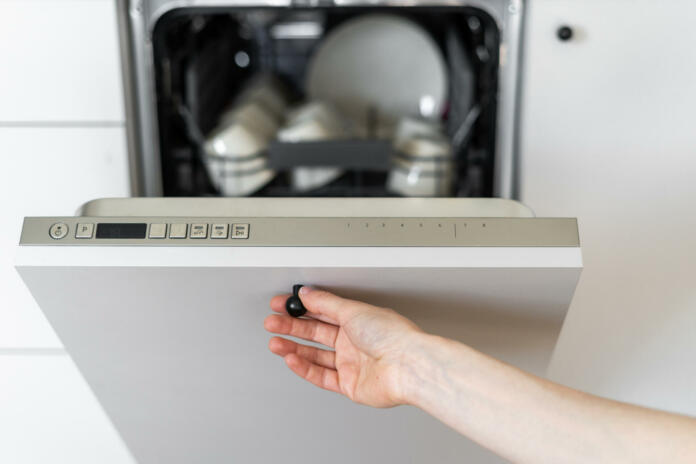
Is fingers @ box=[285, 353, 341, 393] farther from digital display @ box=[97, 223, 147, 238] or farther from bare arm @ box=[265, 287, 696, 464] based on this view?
digital display @ box=[97, 223, 147, 238]

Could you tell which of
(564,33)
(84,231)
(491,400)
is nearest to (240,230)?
(84,231)

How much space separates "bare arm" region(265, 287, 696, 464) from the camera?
0.49 metres

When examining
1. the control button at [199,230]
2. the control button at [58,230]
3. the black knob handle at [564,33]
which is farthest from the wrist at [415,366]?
the black knob handle at [564,33]

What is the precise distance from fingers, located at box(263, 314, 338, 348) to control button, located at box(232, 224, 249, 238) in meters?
0.11

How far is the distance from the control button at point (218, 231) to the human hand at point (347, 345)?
9 centimetres

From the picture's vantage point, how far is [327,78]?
1106mm

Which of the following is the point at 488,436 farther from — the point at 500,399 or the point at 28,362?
the point at 28,362

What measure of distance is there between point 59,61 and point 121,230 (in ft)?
1.21

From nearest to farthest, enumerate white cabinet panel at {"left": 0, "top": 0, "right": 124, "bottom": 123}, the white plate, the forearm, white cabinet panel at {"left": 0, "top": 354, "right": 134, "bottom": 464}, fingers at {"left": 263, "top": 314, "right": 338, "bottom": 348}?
the forearm → fingers at {"left": 263, "top": 314, "right": 338, "bottom": 348} → white cabinet panel at {"left": 0, "top": 0, "right": 124, "bottom": 123} → white cabinet panel at {"left": 0, "top": 354, "right": 134, "bottom": 464} → the white plate

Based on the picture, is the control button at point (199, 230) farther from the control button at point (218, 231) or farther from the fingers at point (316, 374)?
the fingers at point (316, 374)

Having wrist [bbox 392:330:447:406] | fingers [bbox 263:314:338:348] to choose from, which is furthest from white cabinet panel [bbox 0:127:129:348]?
wrist [bbox 392:330:447:406]

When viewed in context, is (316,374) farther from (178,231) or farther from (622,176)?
(622,176)

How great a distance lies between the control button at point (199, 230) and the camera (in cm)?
54

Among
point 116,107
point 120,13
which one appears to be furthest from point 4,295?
point 120,13
